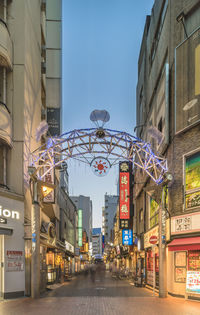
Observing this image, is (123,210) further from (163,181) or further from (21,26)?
(21,26)

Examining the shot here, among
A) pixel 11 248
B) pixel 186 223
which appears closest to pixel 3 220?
pixel 11 248

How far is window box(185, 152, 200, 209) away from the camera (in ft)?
56.4

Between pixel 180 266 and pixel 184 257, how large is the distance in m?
0.58

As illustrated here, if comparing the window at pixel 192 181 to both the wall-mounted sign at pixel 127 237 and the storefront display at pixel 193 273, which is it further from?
the wall-mounted sign at pixel 127 237

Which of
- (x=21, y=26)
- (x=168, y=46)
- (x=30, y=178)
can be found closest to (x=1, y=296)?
(x=30, y=178)

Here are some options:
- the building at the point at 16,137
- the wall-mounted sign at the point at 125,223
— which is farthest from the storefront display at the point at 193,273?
the wall-mounted sign at the point at 125,223

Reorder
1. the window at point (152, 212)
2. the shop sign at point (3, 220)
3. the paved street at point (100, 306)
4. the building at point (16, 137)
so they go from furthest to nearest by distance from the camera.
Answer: the window at point (152, 212) < the building at point (16, 137) < the shop sign at point (3, 220) < the paved street at point (100, 306)

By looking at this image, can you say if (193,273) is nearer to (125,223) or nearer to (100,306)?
(100,306)

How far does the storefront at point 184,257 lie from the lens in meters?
16.4

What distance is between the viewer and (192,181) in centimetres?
1772

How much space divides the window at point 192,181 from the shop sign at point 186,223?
55 centimetres

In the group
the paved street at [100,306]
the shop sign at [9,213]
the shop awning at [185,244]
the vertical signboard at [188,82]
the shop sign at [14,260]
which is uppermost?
the vertical signboard at [188,82]

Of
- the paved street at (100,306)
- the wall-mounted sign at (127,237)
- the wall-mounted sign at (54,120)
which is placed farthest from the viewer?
the wall-mounted sign at (127,237)

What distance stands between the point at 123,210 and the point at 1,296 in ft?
84.6
